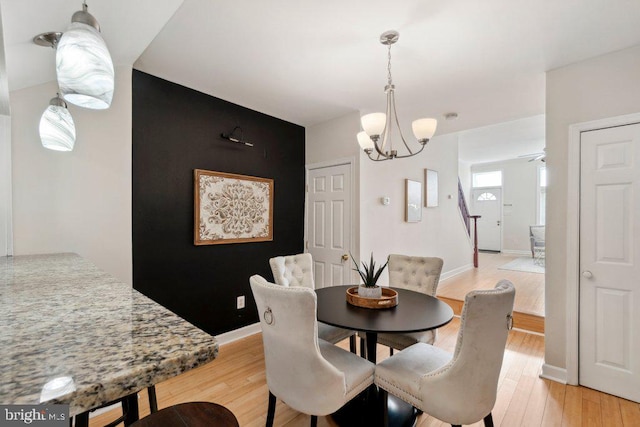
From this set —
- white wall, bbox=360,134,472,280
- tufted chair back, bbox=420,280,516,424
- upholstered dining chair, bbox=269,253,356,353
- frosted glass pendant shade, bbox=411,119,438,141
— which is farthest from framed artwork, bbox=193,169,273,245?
tufted chair back, bbox=420,280,516,424

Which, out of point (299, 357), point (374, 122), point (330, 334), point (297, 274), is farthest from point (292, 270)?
point (374, 122)

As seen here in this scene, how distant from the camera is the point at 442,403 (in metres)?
1.35

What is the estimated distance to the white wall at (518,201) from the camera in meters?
7.69

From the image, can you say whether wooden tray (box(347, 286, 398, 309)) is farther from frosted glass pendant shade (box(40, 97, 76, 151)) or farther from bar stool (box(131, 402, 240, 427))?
frosted glass pendant shade (box(40, 97, 76, 151))

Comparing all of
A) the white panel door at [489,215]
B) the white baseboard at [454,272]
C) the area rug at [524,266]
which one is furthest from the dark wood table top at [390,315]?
the white panel door at [489,215]

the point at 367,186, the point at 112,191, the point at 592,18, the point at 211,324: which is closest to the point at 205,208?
the point at 112,191

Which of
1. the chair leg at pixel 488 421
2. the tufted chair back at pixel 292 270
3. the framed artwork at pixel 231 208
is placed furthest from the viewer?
the framed artwork at pixel 231 208

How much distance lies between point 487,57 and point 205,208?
Result: 267 cm

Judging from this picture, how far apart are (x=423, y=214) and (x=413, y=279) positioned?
2.27 m

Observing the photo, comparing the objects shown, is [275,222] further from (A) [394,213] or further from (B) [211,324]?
(A) [394,213]

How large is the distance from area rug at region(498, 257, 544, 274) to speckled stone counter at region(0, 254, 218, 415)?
22.1 feet

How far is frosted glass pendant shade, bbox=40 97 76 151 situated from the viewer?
5.12 feet

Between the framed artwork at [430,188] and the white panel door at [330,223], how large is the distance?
1.85 m

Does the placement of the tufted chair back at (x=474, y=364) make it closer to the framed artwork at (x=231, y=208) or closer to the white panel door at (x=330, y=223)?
the white panel door at (x=330, y=223)
